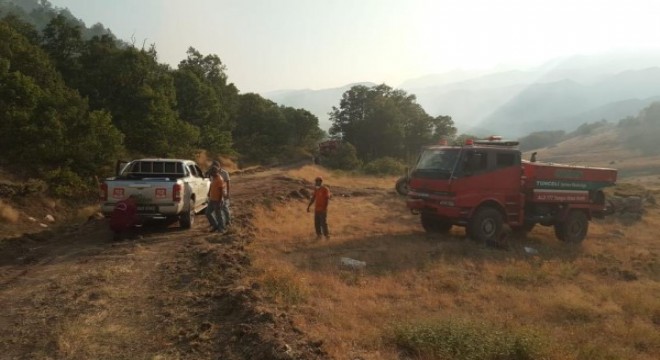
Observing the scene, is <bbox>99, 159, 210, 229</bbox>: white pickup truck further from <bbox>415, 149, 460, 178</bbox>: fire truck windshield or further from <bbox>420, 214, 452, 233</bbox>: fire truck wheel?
<bbox>420, 214, 452, 233</bbox>: fire truck wheel

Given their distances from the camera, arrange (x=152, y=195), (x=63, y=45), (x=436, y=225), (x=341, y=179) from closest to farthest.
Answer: (x=152, y=195) < (x=436, y=225) < (x=63, y=45) < (x=341, y=179)

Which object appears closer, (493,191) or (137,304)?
(137,304)

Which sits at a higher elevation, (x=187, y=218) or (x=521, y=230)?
Result: (x=187, y=218)

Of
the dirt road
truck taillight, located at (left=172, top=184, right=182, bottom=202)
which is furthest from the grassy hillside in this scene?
the dirt road

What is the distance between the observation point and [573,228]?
1639 centimetres

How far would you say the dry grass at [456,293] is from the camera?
6152mm

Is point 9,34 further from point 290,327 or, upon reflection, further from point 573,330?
point 573,330

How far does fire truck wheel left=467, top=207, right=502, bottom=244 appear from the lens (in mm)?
14000

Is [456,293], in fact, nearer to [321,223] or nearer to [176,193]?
[321,223]

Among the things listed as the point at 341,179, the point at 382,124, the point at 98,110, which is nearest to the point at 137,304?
the point at 98,110

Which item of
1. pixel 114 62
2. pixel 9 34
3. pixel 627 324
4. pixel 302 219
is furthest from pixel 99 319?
pixel 114 62

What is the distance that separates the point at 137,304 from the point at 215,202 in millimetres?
5811

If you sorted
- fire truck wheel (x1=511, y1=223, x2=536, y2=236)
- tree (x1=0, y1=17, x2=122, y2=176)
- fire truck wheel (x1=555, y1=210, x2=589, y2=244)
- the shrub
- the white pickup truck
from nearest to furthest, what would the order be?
1. the shrub
2. the white pickup truck
3. fire truck wheel (x1=555, y1=210, x2=589, y2=244)
4. fire truck wheel (x1=511, y1=223, x2=536, y2=236)
5. tree (x1=0, y1=17, x2=122, y2=176)

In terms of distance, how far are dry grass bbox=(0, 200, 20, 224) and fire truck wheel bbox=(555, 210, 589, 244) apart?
1714cm
